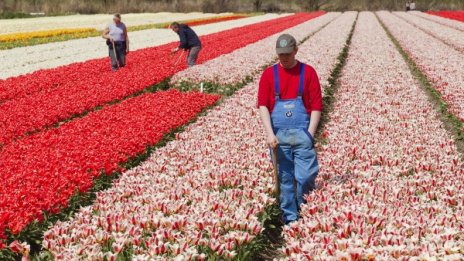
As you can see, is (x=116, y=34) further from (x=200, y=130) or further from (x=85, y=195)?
(x=85, y=195)

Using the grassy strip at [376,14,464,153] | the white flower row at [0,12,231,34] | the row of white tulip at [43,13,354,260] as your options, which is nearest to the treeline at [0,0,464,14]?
the white flower row at [0,12,231,34]

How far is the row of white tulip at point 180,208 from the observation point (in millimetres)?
5609

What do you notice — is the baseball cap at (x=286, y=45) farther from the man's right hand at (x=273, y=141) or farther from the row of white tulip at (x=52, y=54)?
the row of white tulip at (x=52, y=54)

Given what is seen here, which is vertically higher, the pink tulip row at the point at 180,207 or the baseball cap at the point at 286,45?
the baseball cap at the point at 286,45

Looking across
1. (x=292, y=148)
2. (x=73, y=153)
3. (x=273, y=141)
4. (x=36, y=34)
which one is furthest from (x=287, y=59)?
(x=36, y=34)

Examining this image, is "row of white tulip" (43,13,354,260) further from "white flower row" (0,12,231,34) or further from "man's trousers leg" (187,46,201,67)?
"white flower row" (0,12,231,34)

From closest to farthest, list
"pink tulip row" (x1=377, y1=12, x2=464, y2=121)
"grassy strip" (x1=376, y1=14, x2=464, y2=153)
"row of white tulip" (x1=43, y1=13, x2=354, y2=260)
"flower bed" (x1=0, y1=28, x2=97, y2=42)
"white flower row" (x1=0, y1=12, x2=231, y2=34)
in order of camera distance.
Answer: "row of white tulip" (x1=43, y1=13, x2=354, y2=260) < "grassy strip" (x1=376, y1=14, x2=464, y2=153) < "pink tulip row" (x1=377, y1=12, x2=464, y2=121) < "flower bed" (x1=0, y1=28, x2=97, y2=42) < "white flower row" (x1=0, y1=12, x2=231, y2=34)

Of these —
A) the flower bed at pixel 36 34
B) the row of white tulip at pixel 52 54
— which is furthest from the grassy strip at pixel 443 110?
the flower bed at pixel 36 34

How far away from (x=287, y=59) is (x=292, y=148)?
3.73 ft

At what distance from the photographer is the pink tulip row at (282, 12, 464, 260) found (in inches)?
209

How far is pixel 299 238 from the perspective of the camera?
6039 millimetres

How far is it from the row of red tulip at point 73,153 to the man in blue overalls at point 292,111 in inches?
118

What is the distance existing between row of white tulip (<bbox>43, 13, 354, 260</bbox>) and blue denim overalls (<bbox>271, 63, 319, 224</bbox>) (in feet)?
1.13

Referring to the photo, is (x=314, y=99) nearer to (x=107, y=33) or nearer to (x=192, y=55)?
(x=107, y=33)
